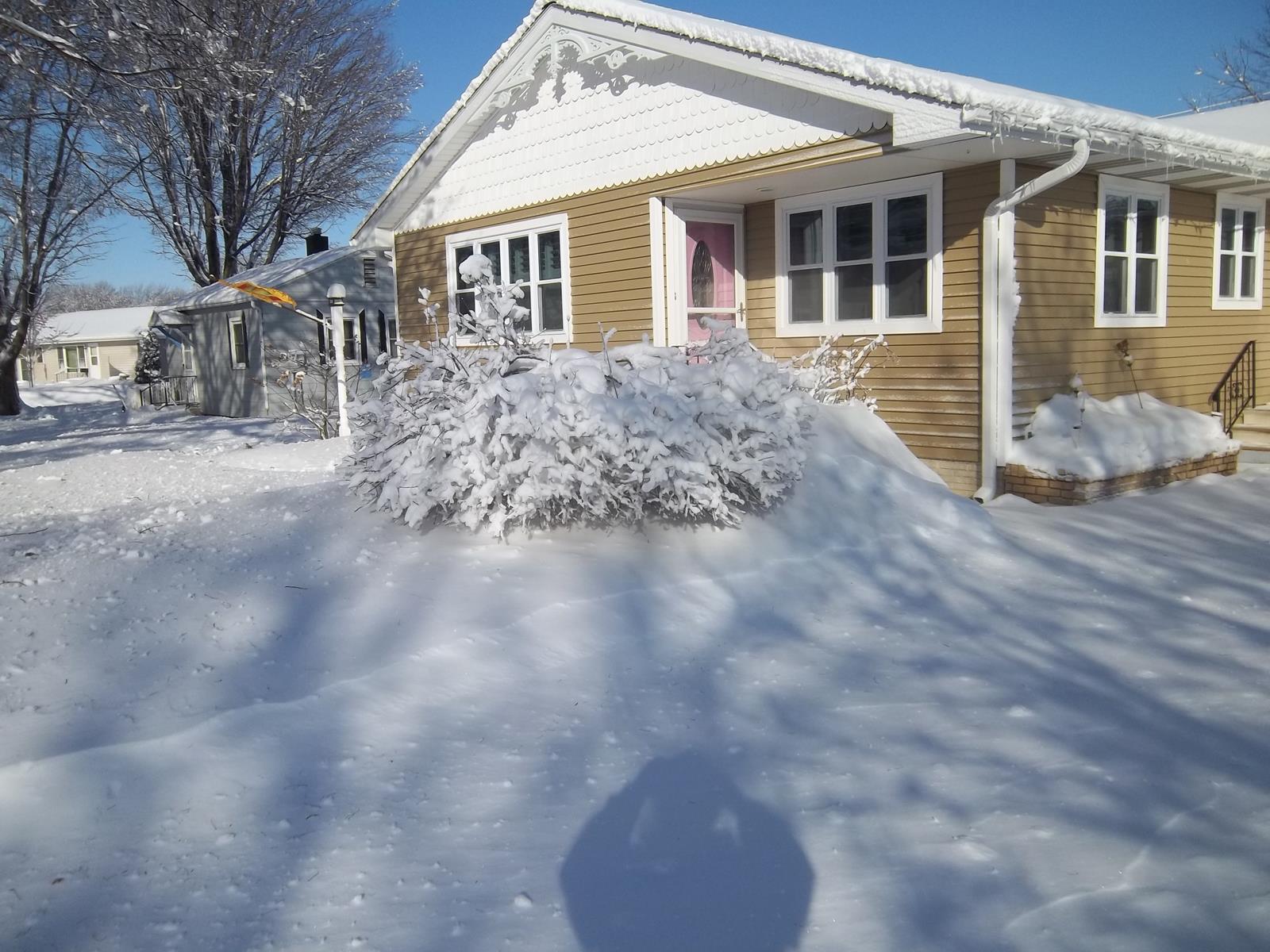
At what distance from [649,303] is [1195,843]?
27.6 feet

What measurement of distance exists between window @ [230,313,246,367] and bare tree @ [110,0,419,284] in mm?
6045

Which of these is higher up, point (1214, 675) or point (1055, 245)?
point (1055, 245)

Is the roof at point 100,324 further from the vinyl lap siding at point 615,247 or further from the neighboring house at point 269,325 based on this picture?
the vinyl lap siding at point 615,247

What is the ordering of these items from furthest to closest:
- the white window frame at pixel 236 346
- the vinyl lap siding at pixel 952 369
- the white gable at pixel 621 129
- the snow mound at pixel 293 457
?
the white window frame at pixel 236 346 → the snow mound at pixel 293 457 → the white gable at pixel 621 129 → the vinyl lap siding at pixel 952 369

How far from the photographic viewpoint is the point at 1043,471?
27.7ft

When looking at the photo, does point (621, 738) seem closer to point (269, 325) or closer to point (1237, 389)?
point (1237, 389)

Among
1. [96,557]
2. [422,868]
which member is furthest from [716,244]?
[422,868]

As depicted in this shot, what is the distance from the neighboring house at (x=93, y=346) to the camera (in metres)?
45.3

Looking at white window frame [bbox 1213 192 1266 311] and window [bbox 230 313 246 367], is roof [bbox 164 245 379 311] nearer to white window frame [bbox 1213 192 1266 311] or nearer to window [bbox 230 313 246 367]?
window [bbox 230 313 246 367]

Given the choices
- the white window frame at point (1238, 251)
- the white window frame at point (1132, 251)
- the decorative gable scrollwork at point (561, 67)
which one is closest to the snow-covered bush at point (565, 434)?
the white window frame at point (1132, 251)

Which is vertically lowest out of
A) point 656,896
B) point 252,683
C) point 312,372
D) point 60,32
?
point 656,896

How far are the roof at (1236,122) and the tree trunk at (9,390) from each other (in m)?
24.1

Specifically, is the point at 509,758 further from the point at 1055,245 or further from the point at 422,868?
the point at 1055,245

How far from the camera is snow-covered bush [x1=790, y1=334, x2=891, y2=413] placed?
9094 millimetres
